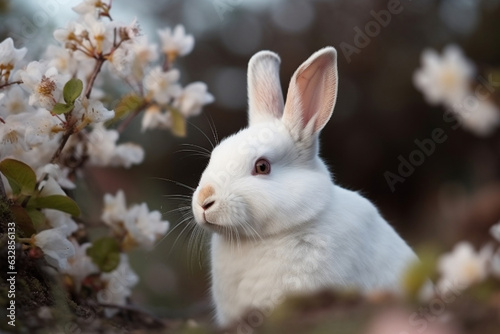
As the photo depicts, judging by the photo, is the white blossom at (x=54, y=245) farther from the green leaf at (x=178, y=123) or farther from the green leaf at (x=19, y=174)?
the green leaf at (x=178, y=123)

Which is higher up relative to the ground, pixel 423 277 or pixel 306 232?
pixel 423 277

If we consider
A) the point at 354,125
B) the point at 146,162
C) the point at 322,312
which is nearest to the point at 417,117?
the point at 354,125

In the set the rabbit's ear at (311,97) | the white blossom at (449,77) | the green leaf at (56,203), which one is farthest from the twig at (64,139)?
the white blossom at (449,77)

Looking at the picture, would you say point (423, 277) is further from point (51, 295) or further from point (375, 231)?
point (375, 231)

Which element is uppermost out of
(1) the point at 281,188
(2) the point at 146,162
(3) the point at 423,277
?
(3) the point at 423,277

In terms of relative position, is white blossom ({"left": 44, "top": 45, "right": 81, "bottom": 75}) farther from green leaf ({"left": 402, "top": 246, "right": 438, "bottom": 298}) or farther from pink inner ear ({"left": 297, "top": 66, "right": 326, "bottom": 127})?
green leaf ({"left": 402, "top": 246, "right": 438, "bottom": 298})

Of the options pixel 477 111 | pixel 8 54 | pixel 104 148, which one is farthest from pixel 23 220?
pixel 477 111
